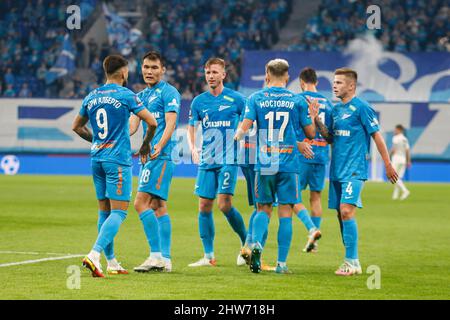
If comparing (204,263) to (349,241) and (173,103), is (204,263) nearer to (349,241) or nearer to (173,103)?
(349,241)

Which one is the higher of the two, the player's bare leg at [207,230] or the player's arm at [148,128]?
the player's arm at [148,128]

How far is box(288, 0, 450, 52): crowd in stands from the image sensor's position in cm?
3466

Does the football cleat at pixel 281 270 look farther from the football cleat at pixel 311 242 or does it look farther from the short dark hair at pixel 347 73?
the football cleat at pixel 311 242

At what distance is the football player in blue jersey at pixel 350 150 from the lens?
1053cm

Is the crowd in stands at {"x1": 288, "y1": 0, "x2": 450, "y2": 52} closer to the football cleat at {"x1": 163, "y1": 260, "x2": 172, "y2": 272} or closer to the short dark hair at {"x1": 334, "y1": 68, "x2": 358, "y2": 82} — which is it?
the short dark hair at {"x1": 334, "y1": 68, "x2": 358, "y2": 82}

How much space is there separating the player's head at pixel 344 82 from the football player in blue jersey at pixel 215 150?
1420 mm

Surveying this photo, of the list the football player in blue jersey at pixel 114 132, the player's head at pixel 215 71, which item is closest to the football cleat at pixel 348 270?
the football player in blue jersey at pixel 114 132

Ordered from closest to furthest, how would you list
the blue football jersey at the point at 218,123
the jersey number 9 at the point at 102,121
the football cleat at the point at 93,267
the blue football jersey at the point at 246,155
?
the football cleat at the point at 93,267, the jersey number 9 at the point at 102,121, the blue football jersey at the point at 218,123, the blue football jersey at the point at 246,155

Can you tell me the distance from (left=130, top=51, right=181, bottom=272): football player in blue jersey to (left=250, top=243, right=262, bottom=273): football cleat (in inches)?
37.3

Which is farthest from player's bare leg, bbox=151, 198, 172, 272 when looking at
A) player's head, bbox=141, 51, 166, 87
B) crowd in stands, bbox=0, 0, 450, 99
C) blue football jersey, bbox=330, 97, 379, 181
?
crowd in stands, bbox=0, 0, 450, 99

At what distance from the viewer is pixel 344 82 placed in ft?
34.9

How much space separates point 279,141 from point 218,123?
1.23 meters
